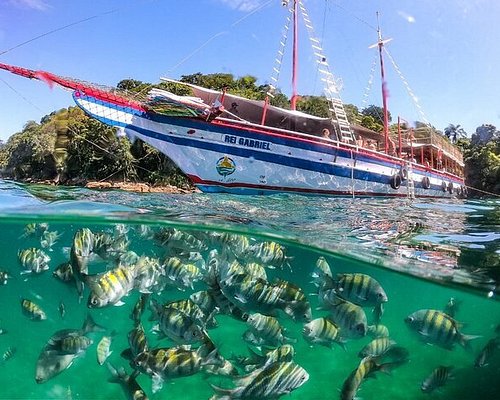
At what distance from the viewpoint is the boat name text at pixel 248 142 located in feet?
59.1

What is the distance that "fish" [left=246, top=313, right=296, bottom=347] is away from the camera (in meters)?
5.13

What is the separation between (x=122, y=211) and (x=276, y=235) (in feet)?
12.0

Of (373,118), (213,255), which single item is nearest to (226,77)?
(373,118)

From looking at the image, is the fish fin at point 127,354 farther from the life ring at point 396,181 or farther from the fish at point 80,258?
the life ring at point 396,181

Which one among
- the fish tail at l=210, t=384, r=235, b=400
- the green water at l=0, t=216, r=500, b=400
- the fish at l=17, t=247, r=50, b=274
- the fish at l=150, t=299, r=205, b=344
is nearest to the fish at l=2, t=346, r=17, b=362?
the green water at l=0, t=216, r=500, b=400

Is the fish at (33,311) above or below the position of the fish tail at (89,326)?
below

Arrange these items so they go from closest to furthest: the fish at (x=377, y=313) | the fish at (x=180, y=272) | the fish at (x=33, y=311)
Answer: the fish at (x=377, y=313)
the fish at (x=180, y=272)
the fish at (x=33, y=311)

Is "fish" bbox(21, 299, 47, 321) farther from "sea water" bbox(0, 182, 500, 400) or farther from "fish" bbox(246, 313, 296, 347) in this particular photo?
"fish" bbox(246, 313, 296, 347)

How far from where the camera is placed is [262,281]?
523 cm

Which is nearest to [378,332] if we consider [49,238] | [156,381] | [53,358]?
[156,381]

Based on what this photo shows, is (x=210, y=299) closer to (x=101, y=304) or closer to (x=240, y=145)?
(x=101, y=304)

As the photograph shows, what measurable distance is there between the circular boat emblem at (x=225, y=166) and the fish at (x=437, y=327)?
13.7 metres

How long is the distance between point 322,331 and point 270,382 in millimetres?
1045

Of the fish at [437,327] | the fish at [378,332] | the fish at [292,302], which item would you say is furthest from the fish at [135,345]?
the fish at [437,327]
